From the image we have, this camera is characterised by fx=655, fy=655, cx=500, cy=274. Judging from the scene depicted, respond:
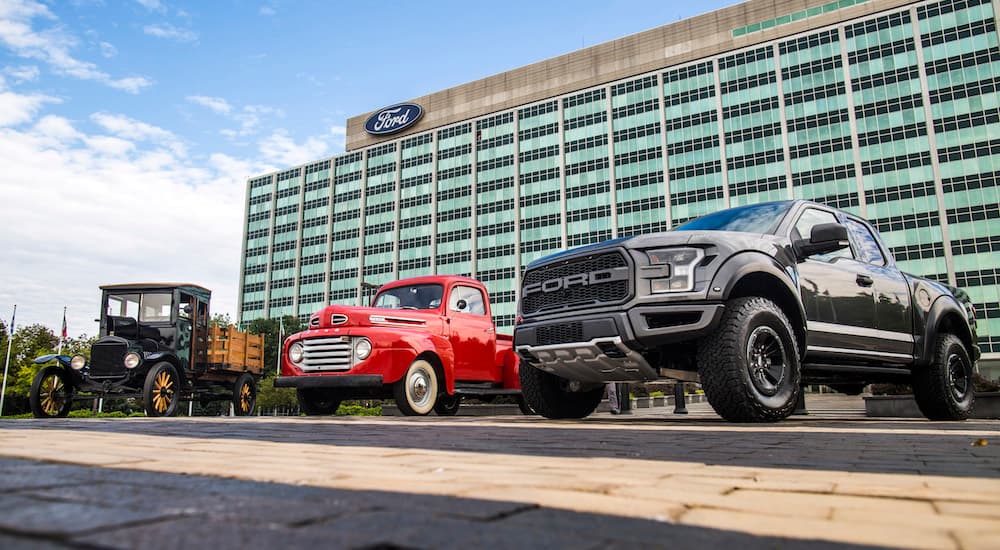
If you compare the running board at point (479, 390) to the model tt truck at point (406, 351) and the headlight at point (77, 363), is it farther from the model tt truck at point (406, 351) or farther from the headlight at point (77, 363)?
the headlight at point (77, 363)

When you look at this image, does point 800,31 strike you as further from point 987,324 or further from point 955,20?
point 987,324

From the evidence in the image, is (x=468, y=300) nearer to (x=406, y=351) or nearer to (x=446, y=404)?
(x=406, y=351)

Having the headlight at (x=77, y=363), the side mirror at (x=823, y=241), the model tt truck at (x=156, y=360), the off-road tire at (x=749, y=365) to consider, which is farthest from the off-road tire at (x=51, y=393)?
the side mirror at (x=823, y=241)

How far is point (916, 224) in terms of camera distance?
55.4 metres

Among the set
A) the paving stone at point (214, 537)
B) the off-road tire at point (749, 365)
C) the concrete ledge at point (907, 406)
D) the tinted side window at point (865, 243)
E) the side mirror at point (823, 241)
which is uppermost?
the tinted side window at point (865, 243)

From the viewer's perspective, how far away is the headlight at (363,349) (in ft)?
30.7

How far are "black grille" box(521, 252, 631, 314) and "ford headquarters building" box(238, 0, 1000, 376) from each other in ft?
191

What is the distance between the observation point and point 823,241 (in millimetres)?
6148

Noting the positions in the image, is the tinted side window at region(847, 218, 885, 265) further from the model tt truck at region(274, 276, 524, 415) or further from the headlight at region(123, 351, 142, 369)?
the headlight at region(123, 351, 142, 369)

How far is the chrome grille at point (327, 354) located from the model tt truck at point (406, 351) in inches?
0.6

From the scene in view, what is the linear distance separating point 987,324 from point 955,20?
85.8 feet

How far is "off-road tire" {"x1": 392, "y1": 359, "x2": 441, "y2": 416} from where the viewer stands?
940cm

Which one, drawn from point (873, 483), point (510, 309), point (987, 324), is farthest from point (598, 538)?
point (510, 309)

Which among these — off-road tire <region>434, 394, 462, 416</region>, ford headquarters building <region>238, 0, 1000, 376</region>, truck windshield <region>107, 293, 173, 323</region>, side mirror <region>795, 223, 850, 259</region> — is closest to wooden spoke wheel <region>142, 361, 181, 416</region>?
truck windshield <region>107, 293, 173, 323</region>
